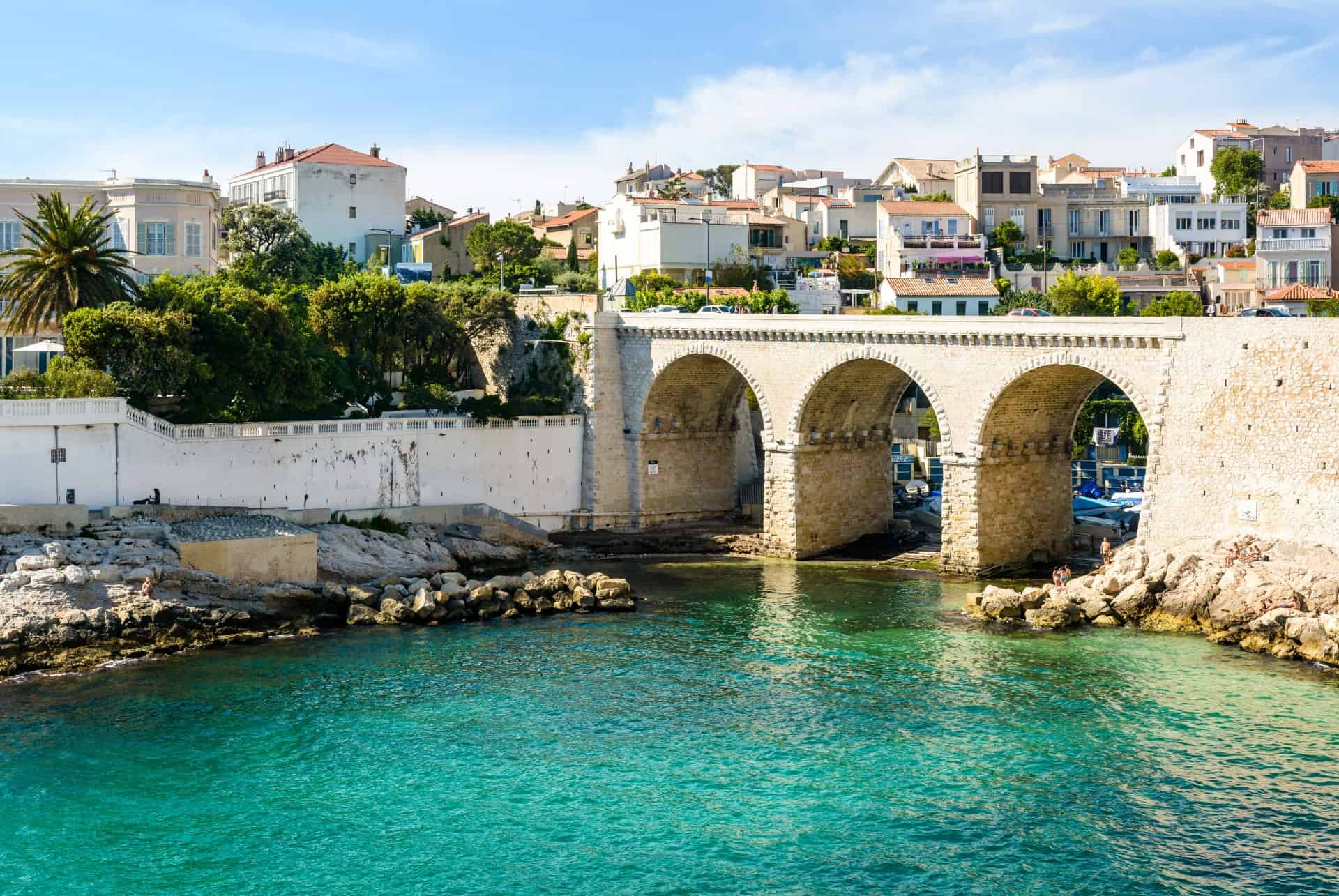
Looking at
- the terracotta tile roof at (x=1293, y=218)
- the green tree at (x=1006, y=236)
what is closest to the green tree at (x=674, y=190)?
the green tree at (x=1006, y=236)

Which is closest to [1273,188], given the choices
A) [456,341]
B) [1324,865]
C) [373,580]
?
[456,341]

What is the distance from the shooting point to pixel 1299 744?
29.8 m

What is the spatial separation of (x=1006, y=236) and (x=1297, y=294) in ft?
60.8

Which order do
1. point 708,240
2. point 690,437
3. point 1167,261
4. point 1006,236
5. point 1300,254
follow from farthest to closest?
1. point 1006,236
2. point 1167,261
3. point 708,240
4. point 1300,254
5. point 690,437

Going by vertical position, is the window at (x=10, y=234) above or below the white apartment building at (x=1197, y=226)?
below

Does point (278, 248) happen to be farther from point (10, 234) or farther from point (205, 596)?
point (205, 596)

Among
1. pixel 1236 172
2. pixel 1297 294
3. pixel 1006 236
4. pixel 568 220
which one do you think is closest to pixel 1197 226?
pixel 1236 172

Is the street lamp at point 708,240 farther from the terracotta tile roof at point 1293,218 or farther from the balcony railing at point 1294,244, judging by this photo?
the terracotta tile roof at point 1293,218

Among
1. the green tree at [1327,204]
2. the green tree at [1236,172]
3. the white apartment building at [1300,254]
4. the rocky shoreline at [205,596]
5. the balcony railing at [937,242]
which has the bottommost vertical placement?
the rocky shoreline at [205,596]

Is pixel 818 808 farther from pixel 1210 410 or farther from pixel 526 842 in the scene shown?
pixel 1210 410

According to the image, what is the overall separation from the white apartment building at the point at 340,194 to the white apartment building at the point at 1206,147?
44.2 metres

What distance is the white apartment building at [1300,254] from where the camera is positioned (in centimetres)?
6650

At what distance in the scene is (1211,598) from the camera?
38.4m

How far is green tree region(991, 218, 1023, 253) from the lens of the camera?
3103 inches
